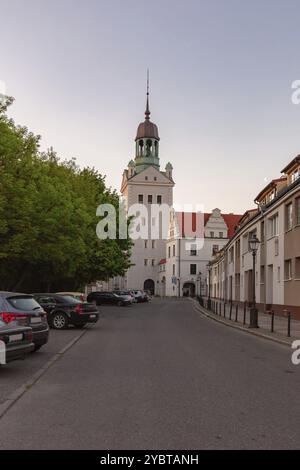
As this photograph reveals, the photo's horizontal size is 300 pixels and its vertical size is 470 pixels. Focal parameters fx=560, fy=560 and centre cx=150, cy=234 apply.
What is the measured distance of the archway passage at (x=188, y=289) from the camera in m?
101

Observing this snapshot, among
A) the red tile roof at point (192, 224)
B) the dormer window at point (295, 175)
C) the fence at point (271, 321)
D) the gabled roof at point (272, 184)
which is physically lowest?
the fence at point (271, 321)

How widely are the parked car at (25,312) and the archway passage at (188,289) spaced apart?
87.1 m

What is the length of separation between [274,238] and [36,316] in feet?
80.1

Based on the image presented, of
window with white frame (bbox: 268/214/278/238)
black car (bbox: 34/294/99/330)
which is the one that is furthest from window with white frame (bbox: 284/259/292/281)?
black car (bbox: 34/294/99/330)

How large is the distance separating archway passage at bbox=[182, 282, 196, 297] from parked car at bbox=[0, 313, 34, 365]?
90.2m

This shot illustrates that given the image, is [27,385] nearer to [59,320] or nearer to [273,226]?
[59,320]

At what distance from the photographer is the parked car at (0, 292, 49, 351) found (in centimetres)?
1169

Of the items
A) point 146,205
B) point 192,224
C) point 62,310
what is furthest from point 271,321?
point 146,205

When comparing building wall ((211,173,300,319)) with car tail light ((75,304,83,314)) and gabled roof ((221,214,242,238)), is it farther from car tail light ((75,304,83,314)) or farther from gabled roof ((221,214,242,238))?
gabled roof ((221,214,242,238))

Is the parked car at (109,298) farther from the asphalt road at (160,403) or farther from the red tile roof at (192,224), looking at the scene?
the red tile roof at (192,224)

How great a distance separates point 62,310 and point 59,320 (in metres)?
0.45

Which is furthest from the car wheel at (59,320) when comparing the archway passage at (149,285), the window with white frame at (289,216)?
the archway passage at (149,285)

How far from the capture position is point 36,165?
31.1 meters
